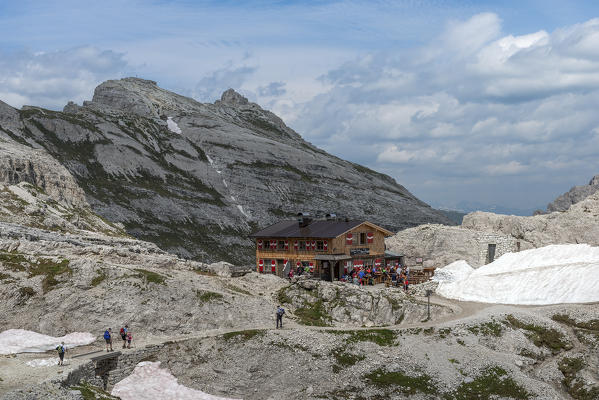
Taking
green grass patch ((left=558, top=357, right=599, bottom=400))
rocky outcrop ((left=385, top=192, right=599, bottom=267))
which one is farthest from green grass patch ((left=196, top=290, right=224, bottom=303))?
rocky outcrop ((left=385, top=192, right=599, bottom=267))

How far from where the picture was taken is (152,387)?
186ft

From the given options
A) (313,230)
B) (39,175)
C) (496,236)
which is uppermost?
(39,175)

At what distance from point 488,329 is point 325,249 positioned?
93.5 feet

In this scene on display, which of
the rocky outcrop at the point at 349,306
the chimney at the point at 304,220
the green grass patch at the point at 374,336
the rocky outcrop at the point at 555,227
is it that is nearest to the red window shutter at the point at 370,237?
the chimney at the point at 304,220

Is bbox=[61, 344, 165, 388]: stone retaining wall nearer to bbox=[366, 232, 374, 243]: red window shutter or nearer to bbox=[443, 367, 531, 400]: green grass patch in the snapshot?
bbox=[443, 367, 531, 400]: green grass patch

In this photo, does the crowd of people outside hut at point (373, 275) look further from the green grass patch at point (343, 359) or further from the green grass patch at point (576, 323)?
the green grass patch at point (343, 359)

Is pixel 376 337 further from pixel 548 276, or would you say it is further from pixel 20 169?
pixel 20 169

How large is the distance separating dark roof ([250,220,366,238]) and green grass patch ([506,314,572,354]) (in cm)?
2790

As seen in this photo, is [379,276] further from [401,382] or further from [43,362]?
[43,362]

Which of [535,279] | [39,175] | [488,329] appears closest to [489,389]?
[488,329]

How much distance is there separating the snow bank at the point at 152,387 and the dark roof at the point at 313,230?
34740mm

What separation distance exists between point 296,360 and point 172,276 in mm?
20234

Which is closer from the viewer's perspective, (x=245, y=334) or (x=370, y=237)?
(x=245, y=334)

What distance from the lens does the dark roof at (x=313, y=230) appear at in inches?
3489
